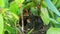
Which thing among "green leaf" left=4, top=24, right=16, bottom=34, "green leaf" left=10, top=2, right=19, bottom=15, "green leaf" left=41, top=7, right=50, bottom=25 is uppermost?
"green leaf" left=10, top=2, right=19, bottom=15

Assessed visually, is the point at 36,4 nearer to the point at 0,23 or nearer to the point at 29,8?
the point at 29,8

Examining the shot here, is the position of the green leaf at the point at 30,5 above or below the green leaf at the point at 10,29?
above

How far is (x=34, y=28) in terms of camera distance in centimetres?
66

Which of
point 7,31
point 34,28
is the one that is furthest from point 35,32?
point 7,31

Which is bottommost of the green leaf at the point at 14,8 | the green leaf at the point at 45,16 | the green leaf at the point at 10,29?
the green leaf at the point at 10,29

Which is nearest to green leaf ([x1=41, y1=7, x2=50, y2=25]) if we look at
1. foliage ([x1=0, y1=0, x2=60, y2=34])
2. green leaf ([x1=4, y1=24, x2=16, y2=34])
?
foliage ([x1=0, y1=0, x2=60, y2=34])

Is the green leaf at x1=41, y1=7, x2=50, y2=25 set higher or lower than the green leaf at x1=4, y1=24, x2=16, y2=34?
higher

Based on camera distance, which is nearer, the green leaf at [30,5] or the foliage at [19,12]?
the foliage at [19,12]

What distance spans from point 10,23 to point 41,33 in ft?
0.53

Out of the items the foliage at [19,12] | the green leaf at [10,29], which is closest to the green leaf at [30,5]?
the foliage at [19,12]

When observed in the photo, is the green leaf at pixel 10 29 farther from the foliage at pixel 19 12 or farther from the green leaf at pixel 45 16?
the green leaf at pixel 45 16

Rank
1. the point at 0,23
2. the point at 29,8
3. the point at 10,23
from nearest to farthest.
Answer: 1. the point at 0,23
2. the point at 10,23
3. the point at 29,8

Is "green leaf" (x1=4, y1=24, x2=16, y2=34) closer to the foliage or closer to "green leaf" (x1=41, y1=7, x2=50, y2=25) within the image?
the foliage

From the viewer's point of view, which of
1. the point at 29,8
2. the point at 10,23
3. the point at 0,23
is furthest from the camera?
the point at 29,8
